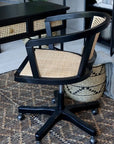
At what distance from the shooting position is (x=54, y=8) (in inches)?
80.4

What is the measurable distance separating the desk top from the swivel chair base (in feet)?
2.19

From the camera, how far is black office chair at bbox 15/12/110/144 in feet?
4.14

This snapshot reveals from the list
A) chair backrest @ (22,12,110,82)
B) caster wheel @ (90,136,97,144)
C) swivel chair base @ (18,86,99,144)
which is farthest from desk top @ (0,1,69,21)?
caster wheel @ (90,136,97,144)

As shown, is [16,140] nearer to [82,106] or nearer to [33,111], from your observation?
[33,111]

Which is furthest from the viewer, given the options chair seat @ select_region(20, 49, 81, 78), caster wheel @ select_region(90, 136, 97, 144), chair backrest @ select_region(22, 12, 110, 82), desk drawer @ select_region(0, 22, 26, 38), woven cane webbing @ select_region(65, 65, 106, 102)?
woven cane webbing @ select_region(65, 65, 106, 102)

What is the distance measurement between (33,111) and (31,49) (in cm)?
65

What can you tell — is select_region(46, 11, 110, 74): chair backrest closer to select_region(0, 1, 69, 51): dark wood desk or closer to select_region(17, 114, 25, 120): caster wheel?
select_region(0, 1, 69, 51): dark wood desk

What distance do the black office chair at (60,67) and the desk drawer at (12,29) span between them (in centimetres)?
19

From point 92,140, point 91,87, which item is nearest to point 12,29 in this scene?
point 91,87

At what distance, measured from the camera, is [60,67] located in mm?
1486

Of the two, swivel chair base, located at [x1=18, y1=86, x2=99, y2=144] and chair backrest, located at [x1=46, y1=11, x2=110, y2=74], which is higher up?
chair backrest, located at [x1=46, y1=11, x2=110, y2=74]

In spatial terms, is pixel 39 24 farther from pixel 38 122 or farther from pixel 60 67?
pixel 38 122

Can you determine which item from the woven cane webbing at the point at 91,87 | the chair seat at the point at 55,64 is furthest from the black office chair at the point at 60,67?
Answer: the woven cane webbing at the point at 91,87

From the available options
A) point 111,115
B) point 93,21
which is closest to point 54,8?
point 93,21
